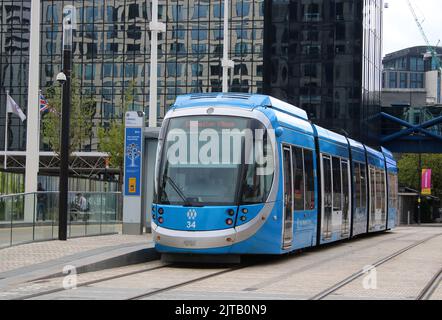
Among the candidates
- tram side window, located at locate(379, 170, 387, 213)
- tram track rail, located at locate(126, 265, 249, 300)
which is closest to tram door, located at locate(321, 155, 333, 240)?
tram track rail, located at locate(126, 265, 249, 300)

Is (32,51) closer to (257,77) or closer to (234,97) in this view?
(234,97)

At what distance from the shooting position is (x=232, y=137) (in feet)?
60.0

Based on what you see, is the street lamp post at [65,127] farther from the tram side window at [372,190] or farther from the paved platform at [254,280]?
the tram side window at [372,190]

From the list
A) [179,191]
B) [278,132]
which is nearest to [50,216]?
[179,191]

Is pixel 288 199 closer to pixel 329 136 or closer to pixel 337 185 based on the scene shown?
pixel 329 136

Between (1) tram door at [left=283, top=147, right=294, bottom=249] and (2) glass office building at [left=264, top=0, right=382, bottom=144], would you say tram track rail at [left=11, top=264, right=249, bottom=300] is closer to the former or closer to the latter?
(1) tram door at [left=283, top=147, right=294, bottom=249]

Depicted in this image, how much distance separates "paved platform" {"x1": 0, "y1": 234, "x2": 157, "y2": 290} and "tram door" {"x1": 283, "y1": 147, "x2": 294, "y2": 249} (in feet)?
9.58

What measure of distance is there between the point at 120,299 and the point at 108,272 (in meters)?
4.87

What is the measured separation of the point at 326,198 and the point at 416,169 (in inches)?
3201

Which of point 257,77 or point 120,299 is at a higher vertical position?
point 257,77

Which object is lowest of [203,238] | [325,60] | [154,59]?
[203,238]

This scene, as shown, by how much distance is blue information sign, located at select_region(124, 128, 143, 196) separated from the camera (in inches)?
1030

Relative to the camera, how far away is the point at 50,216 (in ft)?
75.9
